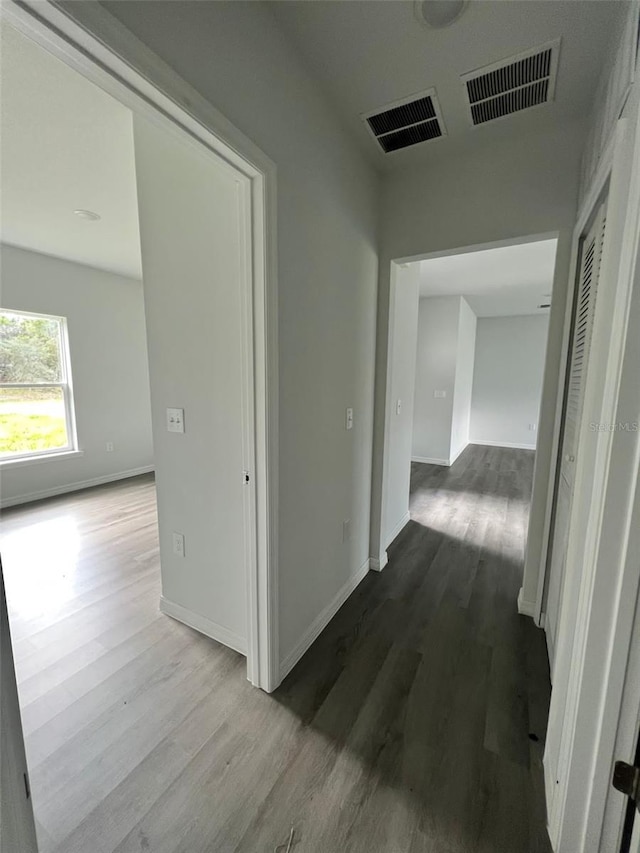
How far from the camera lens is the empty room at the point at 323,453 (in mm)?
967

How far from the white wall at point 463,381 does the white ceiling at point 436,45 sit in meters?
4.16

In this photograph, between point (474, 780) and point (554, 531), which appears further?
point (554, 531)

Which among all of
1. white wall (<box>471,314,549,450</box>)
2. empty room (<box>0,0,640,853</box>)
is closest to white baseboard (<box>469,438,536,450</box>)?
white wall (<box>471,314,549,450</box>)

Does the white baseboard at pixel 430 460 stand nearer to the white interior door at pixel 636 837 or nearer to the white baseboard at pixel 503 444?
the white baseboard at pixel 503 444

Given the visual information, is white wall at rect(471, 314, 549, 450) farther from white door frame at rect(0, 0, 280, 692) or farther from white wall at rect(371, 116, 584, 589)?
white door frame at rect(0, 0, 280, 692)

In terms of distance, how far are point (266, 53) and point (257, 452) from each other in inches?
58.5

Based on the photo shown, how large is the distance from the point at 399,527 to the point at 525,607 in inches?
49.0

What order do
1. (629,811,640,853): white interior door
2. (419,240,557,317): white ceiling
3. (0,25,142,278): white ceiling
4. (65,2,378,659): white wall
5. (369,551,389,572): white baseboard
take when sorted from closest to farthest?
(629,811,640,853): white interior door, (65,2,378,659): white wall, (0,25,142,278): white ceiling, (369,551,389,572): white baseboard, (419,240,557,317): white ceiling

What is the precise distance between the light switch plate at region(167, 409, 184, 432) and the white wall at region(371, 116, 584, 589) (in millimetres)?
1426

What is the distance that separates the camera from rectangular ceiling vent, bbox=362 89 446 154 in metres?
1.63

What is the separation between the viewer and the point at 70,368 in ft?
13.7

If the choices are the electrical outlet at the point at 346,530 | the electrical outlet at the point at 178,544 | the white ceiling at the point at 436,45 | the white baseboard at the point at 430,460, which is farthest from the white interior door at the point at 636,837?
the white baseboard at the point at 430,460

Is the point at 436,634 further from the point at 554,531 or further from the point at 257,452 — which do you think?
the point at 257,452

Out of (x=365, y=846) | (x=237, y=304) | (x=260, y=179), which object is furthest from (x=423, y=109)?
(x=365, y=846)
